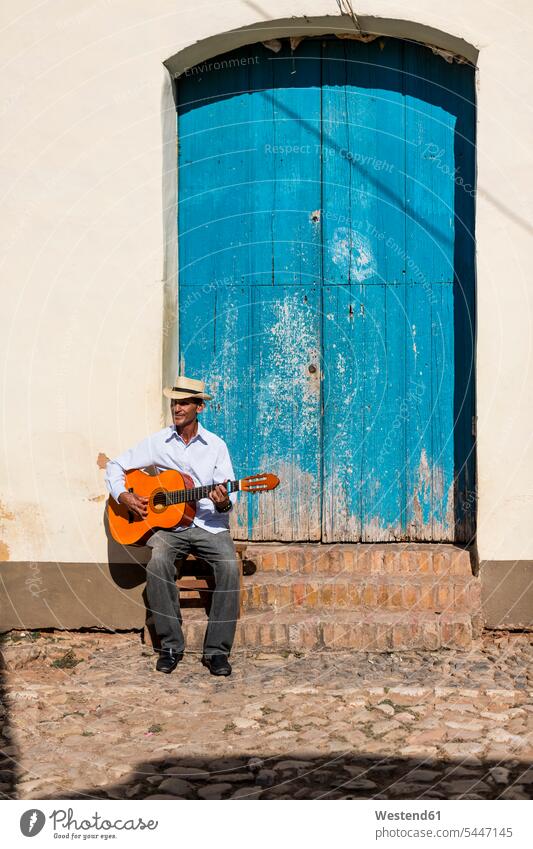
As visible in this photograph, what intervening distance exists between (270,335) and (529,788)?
133 inches

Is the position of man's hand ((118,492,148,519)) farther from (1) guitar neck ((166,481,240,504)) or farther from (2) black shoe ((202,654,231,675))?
(2) black shoe ((202,654,231,675))

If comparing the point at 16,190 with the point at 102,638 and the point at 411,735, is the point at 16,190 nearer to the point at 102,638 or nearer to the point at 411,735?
the point at 102,638

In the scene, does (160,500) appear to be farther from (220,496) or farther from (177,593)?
(177,593)

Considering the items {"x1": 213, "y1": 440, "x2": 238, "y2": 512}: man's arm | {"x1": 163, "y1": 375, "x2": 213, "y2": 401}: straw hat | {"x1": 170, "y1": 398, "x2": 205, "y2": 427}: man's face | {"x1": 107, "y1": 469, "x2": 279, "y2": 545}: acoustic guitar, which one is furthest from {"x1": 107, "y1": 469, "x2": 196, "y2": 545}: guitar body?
{"x1": 163, "y1": 375, "x2": 213, "y2": 401}: straw hat

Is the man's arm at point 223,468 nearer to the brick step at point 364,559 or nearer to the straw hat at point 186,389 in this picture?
the straw hat at point 186,389

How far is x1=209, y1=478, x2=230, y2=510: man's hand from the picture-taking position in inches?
220

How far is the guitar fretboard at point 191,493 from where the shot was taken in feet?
18.5

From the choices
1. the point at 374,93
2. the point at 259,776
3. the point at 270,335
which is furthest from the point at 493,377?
the point at 259,776

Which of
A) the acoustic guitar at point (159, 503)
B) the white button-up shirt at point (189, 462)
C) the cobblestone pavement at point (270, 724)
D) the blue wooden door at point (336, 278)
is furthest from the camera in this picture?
the blue wooden door at point (336, 278)

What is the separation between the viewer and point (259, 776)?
4184 mm

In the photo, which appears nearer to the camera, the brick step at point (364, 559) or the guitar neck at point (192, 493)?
the guitar neck at point (192, 493)

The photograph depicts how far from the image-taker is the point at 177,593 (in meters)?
5.83

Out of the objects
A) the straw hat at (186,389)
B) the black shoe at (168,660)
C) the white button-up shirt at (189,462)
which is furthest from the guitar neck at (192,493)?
the black shoe at (168,660)

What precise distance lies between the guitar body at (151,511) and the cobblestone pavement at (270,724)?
73 cm
